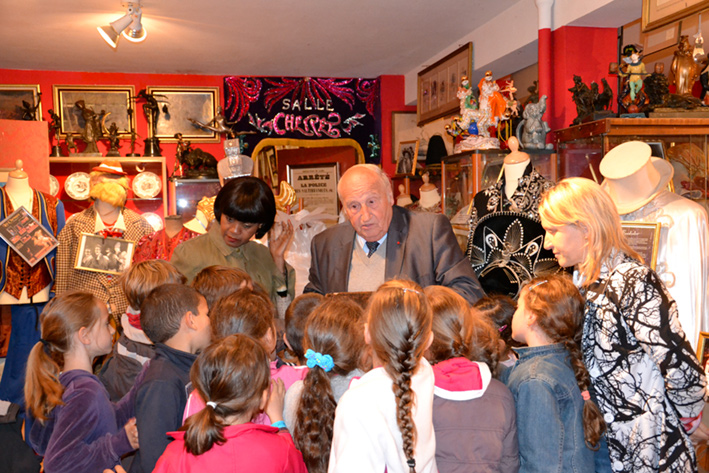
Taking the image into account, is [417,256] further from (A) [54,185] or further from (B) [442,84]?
(A) [54,185]

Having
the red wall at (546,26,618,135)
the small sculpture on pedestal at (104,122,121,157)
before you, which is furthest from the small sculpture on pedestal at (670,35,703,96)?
the small sculpture on pedestal at (104,122,121,157)

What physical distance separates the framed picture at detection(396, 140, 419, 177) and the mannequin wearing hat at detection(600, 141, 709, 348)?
4.35 meters

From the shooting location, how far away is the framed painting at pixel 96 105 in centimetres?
716

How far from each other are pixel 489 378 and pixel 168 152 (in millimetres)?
6364

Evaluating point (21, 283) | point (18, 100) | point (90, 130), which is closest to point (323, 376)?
point (21, 283)

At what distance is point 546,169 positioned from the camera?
412 centimetres

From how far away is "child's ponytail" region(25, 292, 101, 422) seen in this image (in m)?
2.15

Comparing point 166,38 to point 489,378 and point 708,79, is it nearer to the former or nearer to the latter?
point 708,79

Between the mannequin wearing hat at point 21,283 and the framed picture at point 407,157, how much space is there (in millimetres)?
3779

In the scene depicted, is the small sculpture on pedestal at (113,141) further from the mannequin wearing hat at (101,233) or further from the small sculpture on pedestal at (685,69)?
the small sculpture on pedestal at (685,69)

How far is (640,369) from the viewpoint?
6.47ft

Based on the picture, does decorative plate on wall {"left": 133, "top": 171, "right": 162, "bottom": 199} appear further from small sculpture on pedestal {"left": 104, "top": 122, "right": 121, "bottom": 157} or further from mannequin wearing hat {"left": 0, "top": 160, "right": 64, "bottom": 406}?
mannequin wearing hat {"left": 0, "top": 160, "right": 64, "bottom": 406}

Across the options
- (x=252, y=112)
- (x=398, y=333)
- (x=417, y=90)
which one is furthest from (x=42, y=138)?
(x=398, y=333)

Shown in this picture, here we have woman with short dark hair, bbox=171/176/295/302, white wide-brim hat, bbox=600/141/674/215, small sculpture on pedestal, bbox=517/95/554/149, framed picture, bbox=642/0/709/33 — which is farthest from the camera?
small sculpture on pedestal, bbox=517/95/554/149
